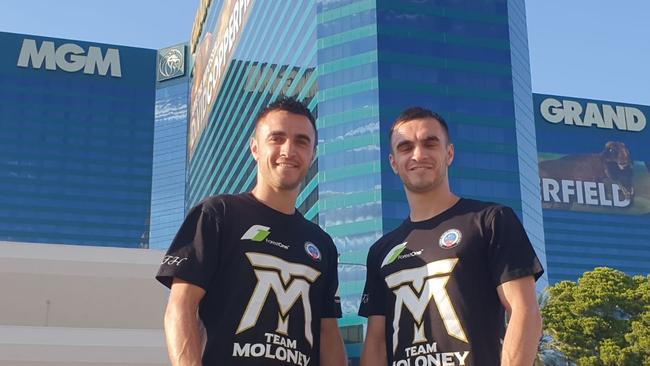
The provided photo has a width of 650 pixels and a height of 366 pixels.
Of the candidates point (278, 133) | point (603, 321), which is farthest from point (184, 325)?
point (603, 321)

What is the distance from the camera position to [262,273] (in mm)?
3604

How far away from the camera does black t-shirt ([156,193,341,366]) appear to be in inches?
136

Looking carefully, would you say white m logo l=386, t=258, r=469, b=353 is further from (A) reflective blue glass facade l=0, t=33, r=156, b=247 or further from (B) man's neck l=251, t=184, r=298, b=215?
(A) reflective blue glass facade l=0, t=33, r=156, b=247

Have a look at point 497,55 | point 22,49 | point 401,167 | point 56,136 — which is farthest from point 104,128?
point 401,167

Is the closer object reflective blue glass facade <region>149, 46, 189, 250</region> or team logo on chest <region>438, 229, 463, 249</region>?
team logo on chest <region>438, 229, 463, 249</region>

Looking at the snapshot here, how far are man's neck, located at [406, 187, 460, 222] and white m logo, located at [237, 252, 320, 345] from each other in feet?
2.40

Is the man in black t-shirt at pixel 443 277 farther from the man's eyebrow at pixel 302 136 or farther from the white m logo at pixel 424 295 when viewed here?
the man's eyebrow at pixel 302 136

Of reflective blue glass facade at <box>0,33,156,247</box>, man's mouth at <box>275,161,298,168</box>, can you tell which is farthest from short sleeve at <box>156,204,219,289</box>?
reflective blue glass facade at <box>0,33,156,247</box>

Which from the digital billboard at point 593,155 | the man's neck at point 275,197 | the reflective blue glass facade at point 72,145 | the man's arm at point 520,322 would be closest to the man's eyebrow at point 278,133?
the man's neck at point 275,197

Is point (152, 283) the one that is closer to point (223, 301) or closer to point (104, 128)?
point (223, 301)

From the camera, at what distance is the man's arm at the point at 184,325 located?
321 cm

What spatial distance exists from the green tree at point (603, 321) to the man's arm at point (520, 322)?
75.5 ft

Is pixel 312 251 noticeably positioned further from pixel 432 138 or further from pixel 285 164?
pixel 432 138

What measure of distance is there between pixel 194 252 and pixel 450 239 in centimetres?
136
